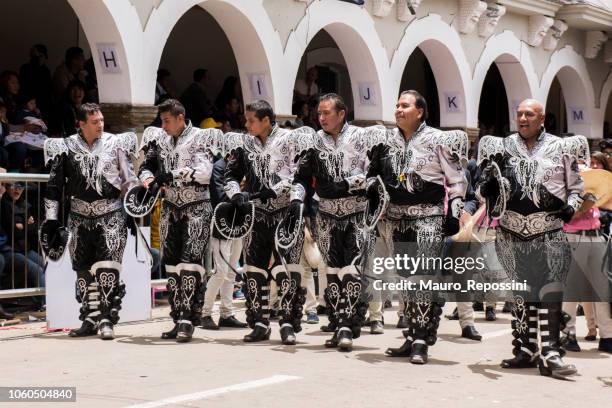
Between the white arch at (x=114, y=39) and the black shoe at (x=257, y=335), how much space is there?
3.96 m

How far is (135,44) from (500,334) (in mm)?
5043

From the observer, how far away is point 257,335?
9266mm

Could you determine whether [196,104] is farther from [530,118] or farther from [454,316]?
[530,118]

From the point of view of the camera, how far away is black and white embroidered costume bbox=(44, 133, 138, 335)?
369 inches

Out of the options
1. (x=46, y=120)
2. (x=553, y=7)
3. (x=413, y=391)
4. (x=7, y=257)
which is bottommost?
(x=413, y=391)

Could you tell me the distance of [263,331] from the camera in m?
9.30

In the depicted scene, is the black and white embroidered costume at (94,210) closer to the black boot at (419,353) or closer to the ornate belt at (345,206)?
the ornate belt at (345,206)

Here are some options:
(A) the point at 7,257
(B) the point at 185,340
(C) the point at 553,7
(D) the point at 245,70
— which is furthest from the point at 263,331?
(C) the point at 553,7

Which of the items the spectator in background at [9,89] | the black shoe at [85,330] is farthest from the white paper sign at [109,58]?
the black shoe at [85,330]

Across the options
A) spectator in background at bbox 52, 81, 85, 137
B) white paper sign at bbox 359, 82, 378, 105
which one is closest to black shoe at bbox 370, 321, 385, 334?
spectator in background at bbox 52, 81, 85, 137

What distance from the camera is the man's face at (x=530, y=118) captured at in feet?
26.4

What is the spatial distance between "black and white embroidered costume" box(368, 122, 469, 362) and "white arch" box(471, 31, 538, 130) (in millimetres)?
11257

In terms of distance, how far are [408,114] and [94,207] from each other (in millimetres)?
2767

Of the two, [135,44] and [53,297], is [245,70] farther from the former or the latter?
[53,297]
